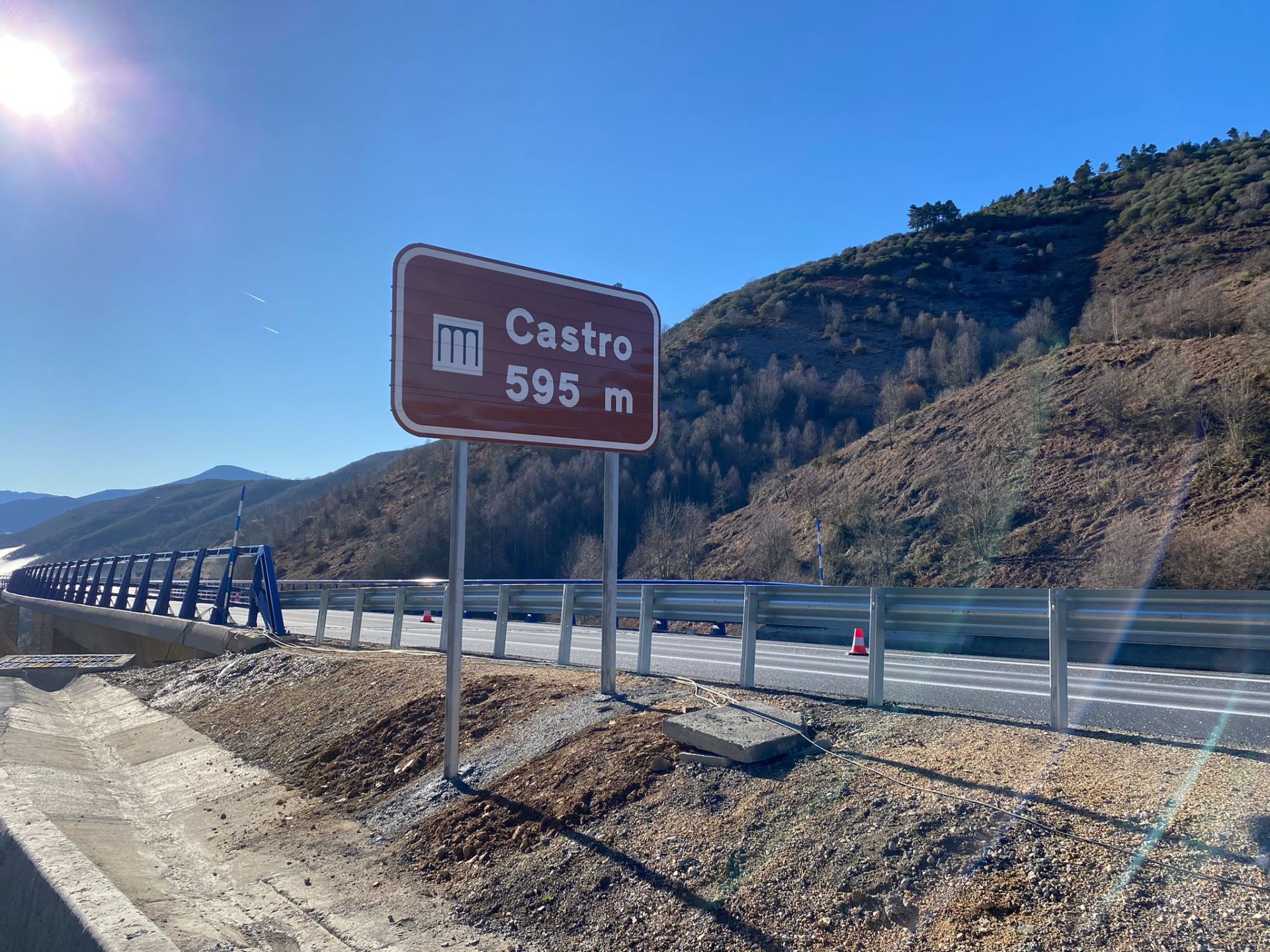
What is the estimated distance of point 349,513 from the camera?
193ft

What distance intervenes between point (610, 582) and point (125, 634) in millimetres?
17596

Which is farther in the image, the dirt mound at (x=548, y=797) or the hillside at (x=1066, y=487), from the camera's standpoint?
the hillside at (x=1066, y=487)

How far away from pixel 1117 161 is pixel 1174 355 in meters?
54.1

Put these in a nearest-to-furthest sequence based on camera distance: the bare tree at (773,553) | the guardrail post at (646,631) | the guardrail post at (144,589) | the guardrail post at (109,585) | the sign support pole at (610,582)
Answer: the sign support pole at (610,582) → the guardrail post at (646,631) → the guardrail post at (144,589) → the guardrail post at (109,585) → the bare tree at (773,553)

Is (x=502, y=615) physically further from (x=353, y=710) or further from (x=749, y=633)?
(x=749, y=633)

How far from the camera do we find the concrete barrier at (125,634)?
544 inches

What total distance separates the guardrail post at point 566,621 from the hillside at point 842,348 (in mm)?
20876

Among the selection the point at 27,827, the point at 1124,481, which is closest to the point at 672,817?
the point at 27,827

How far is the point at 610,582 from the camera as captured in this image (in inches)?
294

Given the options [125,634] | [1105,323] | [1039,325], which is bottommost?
[125,634]

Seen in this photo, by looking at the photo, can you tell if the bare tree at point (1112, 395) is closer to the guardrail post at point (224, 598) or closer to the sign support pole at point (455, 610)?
the guardrail post at point (224, 598)

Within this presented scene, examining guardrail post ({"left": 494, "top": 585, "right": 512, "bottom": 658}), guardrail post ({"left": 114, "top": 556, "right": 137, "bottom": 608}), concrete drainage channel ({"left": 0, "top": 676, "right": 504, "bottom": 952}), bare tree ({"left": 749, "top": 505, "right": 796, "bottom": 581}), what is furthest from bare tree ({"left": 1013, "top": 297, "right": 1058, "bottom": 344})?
concrete drainage channel ({"left": 0, "top": 676, "right": 504, "bottom": 952})

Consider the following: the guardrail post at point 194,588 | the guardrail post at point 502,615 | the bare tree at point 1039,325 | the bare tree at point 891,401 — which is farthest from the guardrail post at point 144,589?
the bare tree at point 1039,325

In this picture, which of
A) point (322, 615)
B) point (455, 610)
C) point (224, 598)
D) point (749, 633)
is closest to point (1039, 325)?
point (322, 615)
